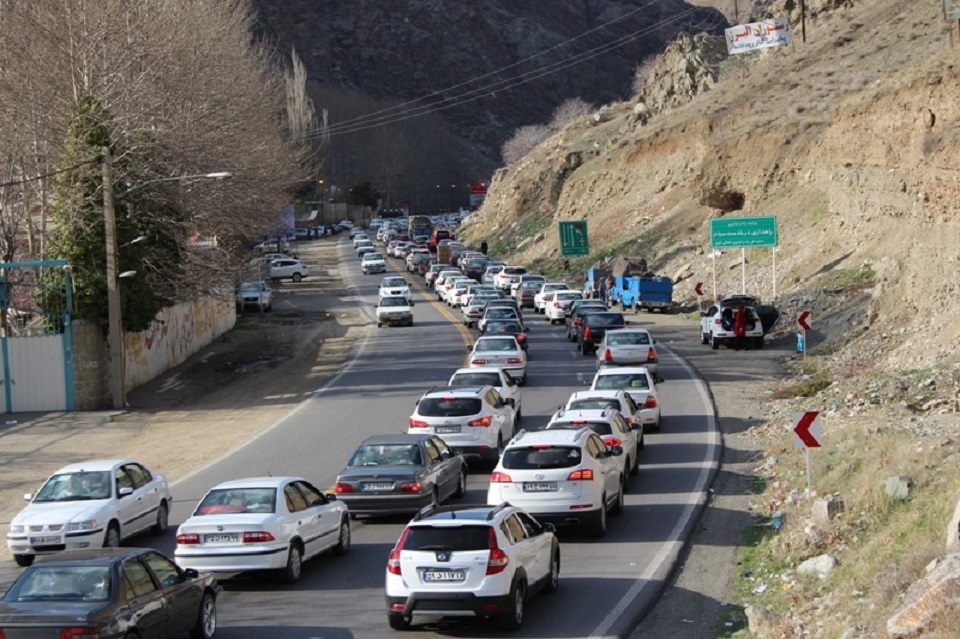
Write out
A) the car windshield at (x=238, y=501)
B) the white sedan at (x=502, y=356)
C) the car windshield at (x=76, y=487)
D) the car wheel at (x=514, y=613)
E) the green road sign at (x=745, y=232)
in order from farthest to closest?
the green road sign at (x=745, y=232) < the white sedan at (x=502, y=356) < the car windshield at (x=76, y=487) < the car windshield at (x=238, y=501) < the car wheel at (x=514, y=613)

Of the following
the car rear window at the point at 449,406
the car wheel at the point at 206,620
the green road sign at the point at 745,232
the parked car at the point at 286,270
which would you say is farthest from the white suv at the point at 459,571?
the parked car at the point at 286,270

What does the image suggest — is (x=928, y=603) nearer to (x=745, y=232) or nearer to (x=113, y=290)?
(x=113, y=290)

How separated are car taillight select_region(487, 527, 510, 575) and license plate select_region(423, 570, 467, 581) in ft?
0.95

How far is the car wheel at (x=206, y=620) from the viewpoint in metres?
14.3

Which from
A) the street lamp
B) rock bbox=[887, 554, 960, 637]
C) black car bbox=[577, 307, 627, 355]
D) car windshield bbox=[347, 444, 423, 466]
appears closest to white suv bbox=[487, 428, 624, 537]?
car windshield bbox=[347, 444, 423, 466]

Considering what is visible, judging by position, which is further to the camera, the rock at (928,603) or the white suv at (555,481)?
the white suv at (555,481)

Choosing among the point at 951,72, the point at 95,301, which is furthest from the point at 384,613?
the point at 951,72

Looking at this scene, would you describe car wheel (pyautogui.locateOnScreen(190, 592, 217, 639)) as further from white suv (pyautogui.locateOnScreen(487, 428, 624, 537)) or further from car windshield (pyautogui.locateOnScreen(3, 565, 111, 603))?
white suv (pyautogui.locateOnScreen(487, 428, 624, 537))

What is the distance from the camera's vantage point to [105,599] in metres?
12.8

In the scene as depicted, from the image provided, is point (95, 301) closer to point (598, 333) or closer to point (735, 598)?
point (598, 333)

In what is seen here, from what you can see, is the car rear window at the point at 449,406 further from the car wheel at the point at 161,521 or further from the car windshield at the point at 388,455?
the car wheel at the point at 161,521

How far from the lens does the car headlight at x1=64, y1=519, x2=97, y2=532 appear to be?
18.9 meters

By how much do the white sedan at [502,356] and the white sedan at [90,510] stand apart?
17151 millimetres

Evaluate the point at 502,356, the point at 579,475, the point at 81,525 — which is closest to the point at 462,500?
the point at 579,475
